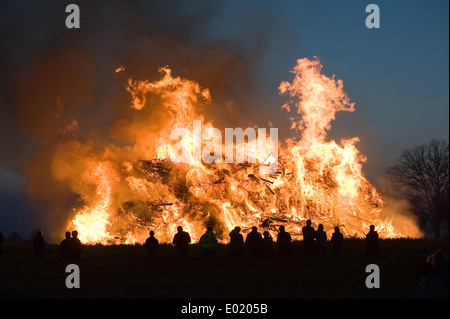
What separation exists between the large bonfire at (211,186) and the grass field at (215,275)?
927 centimetres

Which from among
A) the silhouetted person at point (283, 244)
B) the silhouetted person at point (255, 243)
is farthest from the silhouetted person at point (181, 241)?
the silhouetted person at point (283, 244)

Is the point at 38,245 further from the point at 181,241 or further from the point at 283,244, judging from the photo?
the point at 283,244

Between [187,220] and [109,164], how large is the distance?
672 cm

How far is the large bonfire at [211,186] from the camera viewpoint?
109 feet

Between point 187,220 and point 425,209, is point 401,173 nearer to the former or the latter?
point 425,209

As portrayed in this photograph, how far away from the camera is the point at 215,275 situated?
55.7 ft

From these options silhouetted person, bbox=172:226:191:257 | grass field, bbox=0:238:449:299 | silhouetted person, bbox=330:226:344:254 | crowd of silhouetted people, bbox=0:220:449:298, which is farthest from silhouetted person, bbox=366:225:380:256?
silhouetted person, bbox=172:226:191:257

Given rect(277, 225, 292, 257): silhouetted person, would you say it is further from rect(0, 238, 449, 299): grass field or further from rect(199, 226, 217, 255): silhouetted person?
rect(199, 226, 217, 255): silhouetted person

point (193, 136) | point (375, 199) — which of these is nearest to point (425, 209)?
point (375, 199)

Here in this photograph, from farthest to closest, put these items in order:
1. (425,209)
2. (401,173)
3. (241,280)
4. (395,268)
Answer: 1. (401,173)
2. (425,209)
3. (395,268)
4. (241,280)

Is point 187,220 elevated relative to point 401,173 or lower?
lower

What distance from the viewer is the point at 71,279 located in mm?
16609

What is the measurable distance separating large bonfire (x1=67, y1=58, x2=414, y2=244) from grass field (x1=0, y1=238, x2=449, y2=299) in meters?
9.27

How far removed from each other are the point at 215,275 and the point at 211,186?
17100 mm
